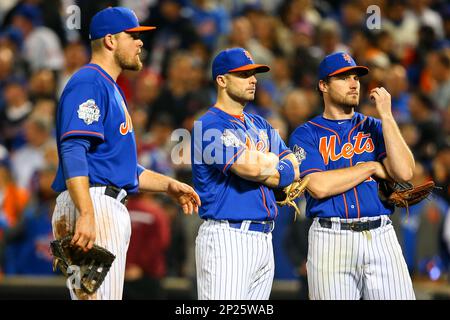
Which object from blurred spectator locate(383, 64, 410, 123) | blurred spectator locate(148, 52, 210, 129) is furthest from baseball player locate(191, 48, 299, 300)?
blurred spectator locate(383, 64, 410, 123)

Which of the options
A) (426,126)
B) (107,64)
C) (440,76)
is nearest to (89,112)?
(107,64)

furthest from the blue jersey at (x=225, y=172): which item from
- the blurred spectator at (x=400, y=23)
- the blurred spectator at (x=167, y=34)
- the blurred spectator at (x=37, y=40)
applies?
the blurred spectator at (x=400, y=23)

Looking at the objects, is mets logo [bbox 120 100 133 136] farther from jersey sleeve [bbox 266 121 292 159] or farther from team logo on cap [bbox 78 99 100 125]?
jersey sleeve [bbox 266 121 292 159]

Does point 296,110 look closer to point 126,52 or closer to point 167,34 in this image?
point 167,34

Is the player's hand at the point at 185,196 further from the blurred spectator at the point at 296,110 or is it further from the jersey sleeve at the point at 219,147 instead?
the blurred spectator at the point at 296,110

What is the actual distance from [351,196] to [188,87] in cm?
551

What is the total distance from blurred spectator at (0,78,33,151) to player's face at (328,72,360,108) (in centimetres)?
558

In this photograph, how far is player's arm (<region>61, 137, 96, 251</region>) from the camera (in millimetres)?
4805

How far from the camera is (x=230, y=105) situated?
5766mm

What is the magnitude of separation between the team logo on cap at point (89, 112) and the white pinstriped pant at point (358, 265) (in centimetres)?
165

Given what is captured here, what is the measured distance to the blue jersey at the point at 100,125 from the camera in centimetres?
502
